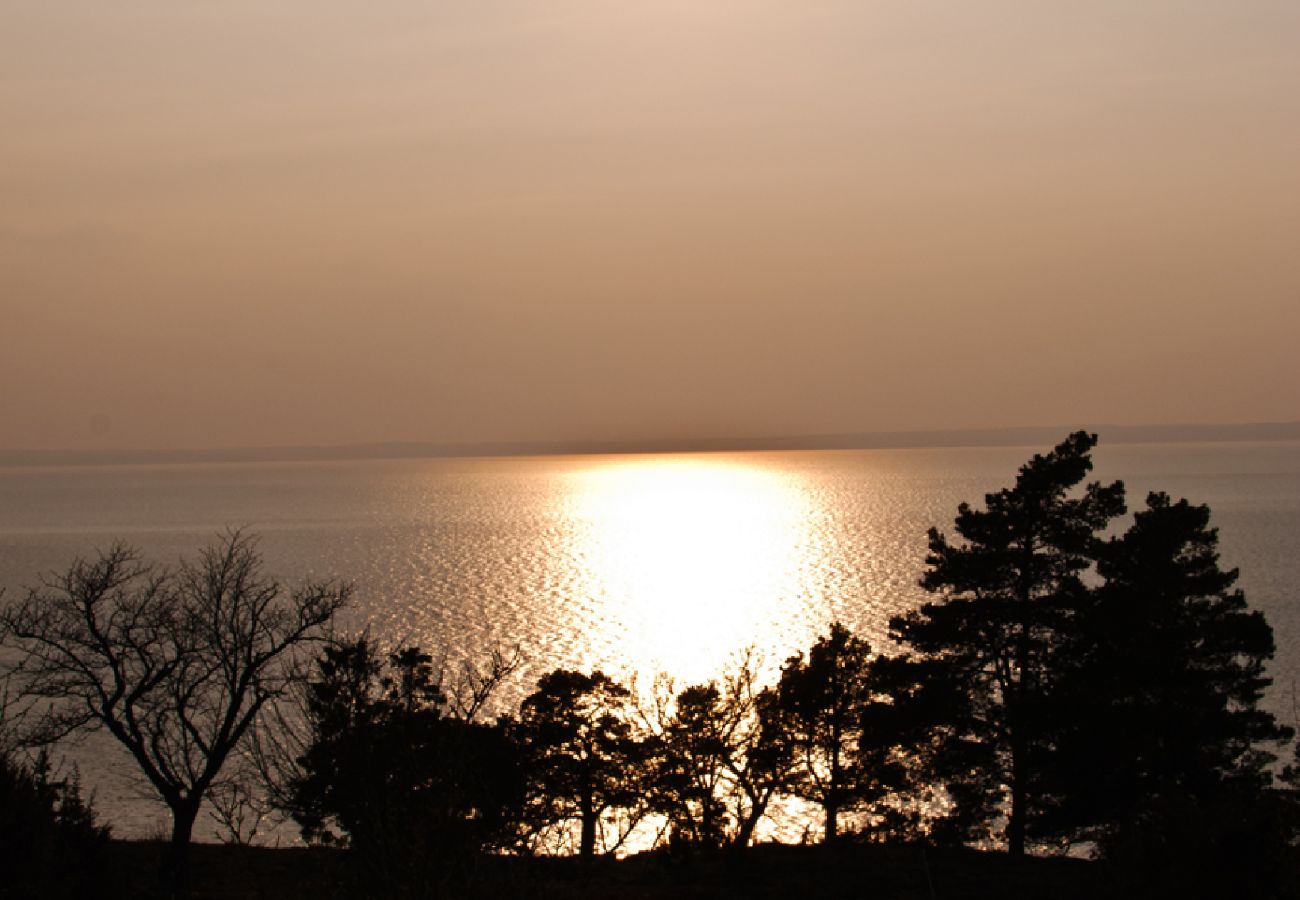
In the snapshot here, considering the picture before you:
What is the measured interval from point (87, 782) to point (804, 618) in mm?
78100

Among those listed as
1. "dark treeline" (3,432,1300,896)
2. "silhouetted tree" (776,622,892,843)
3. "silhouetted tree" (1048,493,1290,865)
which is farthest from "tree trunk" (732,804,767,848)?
"silhouetted tree" (1048,493,1290,865)

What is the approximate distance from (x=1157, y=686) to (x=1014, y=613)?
4.27 meters

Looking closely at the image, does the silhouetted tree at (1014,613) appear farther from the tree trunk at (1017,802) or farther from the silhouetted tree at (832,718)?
the silhouetted tree at (832,718)

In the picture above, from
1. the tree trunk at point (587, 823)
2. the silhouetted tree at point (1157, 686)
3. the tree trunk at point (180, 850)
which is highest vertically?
the silhouetted tree at point (1157, 686)

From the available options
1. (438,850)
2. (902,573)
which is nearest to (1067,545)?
(438,850)

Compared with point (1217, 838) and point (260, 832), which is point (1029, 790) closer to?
point (1217, 838)

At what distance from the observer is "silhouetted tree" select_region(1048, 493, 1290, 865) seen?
35.5m

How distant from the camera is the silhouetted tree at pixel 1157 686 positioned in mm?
35469

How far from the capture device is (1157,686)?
36.4 metres

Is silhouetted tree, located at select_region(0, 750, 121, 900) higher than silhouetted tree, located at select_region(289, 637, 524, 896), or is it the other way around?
silhouetted tree, located at select_region(289, 637, 524, 896)

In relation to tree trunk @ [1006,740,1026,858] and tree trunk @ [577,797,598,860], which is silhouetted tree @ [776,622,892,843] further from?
tree trunk @ [577,797,598,860]

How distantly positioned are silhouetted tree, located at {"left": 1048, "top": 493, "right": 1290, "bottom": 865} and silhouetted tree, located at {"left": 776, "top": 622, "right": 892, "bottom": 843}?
684 centimetres

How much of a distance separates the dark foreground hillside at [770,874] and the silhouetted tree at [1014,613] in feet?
8.71

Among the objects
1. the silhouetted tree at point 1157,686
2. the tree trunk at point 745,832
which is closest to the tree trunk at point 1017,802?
the silhouetted tree at point 1157,686
